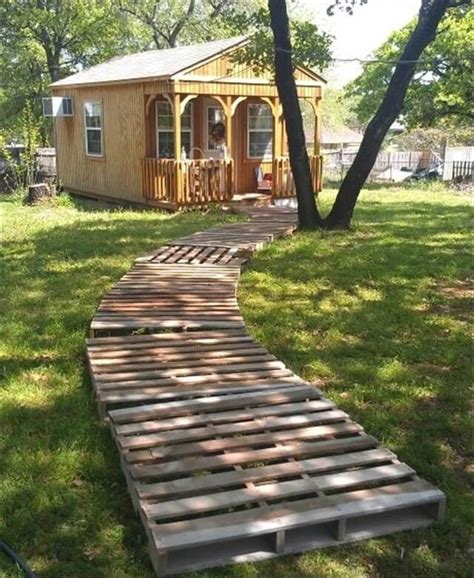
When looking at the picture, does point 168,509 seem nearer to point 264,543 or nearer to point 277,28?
point 264,543

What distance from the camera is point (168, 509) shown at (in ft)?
8.84

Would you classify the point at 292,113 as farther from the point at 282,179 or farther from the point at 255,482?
the point at 255,482

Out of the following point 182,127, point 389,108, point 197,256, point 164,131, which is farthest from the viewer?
point 182,127

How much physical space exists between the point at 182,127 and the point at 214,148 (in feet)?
2.67

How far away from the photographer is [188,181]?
12.5 meters

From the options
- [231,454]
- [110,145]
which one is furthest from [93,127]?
[231,454]

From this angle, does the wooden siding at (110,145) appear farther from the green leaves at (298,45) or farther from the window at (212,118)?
the green leaves at (298,45)

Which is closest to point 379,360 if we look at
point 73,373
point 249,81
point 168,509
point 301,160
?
point 73,373

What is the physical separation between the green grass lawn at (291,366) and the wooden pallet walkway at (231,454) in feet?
0.36

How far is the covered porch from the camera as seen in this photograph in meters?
12.6

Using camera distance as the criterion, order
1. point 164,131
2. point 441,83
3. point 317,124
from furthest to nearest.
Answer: point 441,83, point 317,124, point 164,131

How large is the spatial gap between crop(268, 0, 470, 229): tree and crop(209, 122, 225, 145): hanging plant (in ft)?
15.5

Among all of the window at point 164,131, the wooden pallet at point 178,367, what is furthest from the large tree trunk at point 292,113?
the wooden pallet at point 178,367

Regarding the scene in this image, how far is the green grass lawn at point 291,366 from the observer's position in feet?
8.80
